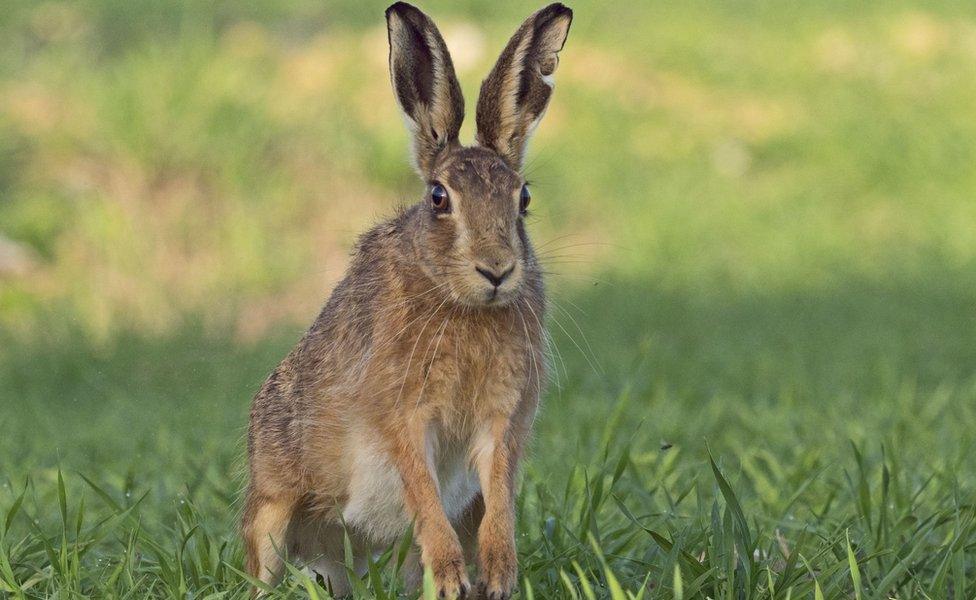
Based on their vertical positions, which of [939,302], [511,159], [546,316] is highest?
[511,159]

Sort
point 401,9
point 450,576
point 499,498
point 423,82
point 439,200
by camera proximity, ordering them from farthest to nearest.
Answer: point 423,82
point 401,9
point 439,200
point 499,498
point 450,576

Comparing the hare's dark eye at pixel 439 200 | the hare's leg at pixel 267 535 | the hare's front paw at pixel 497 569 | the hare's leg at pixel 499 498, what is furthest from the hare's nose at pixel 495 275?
the hare's leg at pixel 267 535

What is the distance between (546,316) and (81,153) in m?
7.67

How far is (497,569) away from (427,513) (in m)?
0.21

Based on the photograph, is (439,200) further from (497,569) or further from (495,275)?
(497,569)

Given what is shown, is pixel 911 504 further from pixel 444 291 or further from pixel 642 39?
pixel 642 39

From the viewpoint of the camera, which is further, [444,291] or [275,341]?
[275,341]

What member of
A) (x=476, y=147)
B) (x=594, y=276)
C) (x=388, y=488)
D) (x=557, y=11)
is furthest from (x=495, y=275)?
(x=594, y=276)

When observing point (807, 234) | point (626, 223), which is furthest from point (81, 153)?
point (807, 234)

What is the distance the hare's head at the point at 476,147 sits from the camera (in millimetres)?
3342

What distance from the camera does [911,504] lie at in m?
4.30

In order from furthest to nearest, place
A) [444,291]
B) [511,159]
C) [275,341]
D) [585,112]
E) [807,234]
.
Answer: [585,112] → [807,234] → [275,341] → [511,159] → [444,291]

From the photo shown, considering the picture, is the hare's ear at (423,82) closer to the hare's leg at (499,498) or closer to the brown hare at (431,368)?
the brown hare at (431,368)

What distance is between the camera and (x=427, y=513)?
3.32 meters
